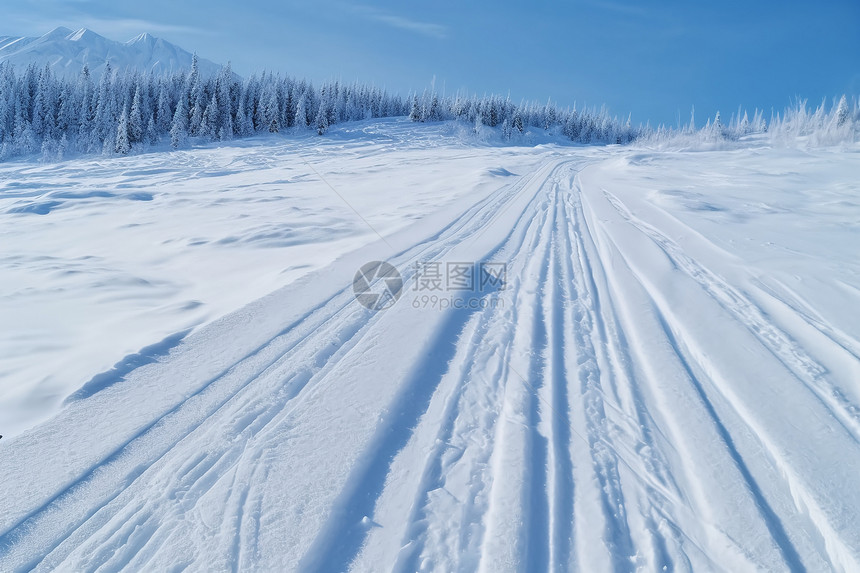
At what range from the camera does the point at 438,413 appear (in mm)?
3152

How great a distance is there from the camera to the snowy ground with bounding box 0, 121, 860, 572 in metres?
2.16

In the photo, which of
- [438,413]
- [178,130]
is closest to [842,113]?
[438,413]

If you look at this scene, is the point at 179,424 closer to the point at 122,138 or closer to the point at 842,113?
the point at 122,138

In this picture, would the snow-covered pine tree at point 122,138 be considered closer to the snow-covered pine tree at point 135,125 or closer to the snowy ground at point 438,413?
the snow-covered pine tree at point 135,125

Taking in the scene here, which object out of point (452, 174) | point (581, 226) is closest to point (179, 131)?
point (452, 174)

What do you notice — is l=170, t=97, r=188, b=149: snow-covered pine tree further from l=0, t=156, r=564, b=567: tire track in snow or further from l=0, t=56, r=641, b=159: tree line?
l=0, t=156, r=564, b=567: tire track in snow

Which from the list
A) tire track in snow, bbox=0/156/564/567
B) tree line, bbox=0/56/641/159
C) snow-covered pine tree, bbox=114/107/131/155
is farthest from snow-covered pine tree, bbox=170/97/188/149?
tire track in snow, bbox=0/156/564/567

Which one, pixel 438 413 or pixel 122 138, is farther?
pixel 122 138

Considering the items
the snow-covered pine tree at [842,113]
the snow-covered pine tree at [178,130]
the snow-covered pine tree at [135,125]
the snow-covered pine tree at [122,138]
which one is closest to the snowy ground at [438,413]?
the snow-covered pine tree at [122,138]

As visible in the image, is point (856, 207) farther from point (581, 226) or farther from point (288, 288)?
point (288, 288)

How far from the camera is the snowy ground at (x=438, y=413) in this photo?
7.09 ft

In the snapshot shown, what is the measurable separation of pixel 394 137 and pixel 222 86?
73.8 ft

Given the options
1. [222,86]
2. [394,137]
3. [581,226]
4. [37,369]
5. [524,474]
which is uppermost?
[222,86]

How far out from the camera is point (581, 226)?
9.47 meters
